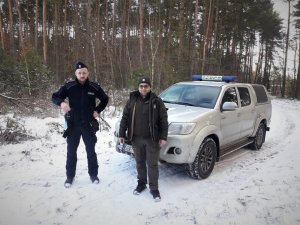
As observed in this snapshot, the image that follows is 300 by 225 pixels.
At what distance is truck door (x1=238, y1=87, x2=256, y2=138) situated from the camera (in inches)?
273

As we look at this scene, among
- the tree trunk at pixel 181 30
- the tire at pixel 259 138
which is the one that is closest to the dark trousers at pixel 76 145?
the tire at pixel 259 138

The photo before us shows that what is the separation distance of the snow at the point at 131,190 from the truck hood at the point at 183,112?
1237mm

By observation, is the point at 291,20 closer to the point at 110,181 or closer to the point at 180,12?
the point at 180,12

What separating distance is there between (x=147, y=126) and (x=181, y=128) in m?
0.85

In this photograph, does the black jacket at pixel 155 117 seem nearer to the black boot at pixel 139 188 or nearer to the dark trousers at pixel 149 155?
the dark trousers at pixel 149 155

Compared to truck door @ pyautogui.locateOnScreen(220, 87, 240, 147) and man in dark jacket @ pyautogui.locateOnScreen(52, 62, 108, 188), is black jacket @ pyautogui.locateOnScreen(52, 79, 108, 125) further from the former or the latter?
truck door @ pyautogui.locateOnScreen(220, 87, 240, 147)

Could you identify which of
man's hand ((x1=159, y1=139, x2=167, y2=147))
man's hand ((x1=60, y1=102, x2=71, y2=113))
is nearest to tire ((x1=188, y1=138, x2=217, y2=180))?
man's hand ((x1=159, y1=139, x2=167, y2=147))

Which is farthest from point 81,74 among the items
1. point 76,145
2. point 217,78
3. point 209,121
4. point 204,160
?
point 217,78

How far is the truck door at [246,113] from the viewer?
6.94m

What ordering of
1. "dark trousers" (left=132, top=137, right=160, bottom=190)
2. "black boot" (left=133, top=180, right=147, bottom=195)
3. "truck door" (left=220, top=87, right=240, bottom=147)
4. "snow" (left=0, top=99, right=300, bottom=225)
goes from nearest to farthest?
"snow" (left=0, top=99, right=300, bottom=225), "dark trousers" (left=132, top=137, right=160, bottom=190), "black boot" (left=133, top=180, right=147, bottom=195), "truck door" (left=220, top=87, right=240, bottom=147)

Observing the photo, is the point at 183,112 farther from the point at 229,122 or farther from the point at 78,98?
the point at 78,98

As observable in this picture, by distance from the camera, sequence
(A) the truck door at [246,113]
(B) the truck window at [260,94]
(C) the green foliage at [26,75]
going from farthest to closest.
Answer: (C) the green foliage at [26,75] < (B) the truck window at [260,94] < (A) the truck door at [246,113]

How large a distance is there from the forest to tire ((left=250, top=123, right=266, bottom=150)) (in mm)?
6098

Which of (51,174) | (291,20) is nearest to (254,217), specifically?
(51,174)
